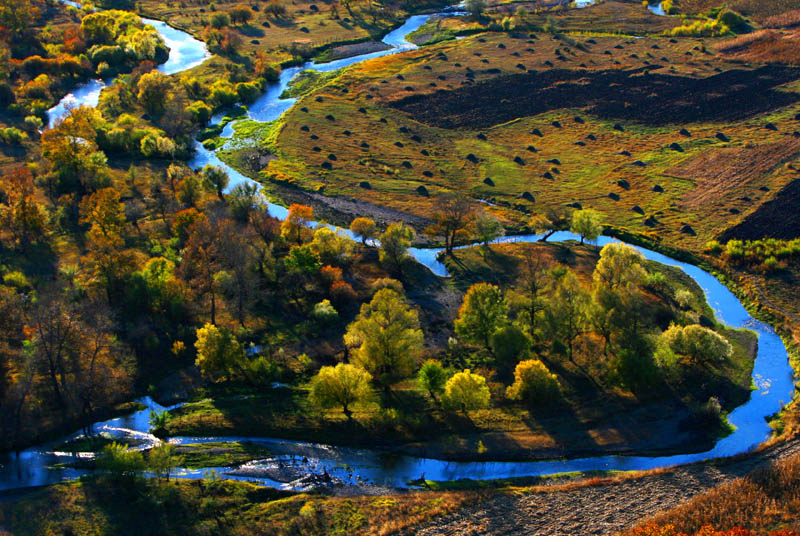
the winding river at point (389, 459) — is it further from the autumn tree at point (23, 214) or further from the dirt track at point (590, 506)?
the autumn tree at point (23, 214)

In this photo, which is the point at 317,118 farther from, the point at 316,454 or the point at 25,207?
the point at 316,454

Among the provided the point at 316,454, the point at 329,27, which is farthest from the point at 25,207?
the point at 329,27

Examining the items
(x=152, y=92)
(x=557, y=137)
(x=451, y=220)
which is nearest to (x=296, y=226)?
(x=451, y=220)

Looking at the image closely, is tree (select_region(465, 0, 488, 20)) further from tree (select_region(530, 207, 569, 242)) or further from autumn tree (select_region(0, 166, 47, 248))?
autumn tree (select_region(0, 166, 47, 248))

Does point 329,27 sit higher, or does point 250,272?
point 329,27

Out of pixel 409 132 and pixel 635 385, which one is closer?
pixel 635 385

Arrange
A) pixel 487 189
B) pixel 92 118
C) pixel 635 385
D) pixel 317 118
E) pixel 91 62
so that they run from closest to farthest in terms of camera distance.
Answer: pixel 635 385 → pixel 487 189 → pixel 92 118 → pixel 317 118 → pixel 91 62
